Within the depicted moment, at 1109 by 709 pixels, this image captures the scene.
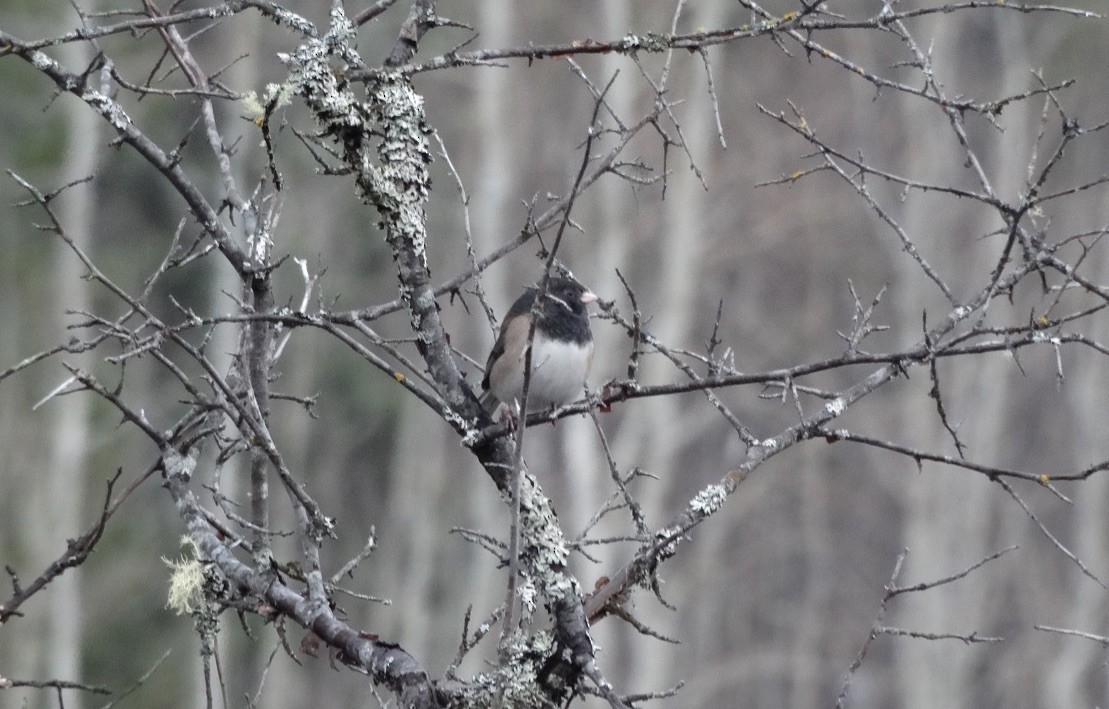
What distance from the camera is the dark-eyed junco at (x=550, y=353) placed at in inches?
166

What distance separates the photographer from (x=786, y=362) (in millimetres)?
13633

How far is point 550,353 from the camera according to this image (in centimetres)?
413

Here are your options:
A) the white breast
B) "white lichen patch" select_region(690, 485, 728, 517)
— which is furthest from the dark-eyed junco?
"white lichen patch" select_region(690, 485, 728, 517)

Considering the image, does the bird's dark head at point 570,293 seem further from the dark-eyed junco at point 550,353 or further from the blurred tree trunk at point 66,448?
the blurred tree trunk at point 66,448

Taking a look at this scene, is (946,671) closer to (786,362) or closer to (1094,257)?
(786,362)

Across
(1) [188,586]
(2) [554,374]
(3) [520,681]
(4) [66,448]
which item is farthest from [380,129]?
(4) [66,448]

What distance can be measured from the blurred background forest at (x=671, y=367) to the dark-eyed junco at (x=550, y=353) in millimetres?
5927

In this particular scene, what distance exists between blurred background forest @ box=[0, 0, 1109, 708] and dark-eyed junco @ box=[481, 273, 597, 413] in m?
5.93

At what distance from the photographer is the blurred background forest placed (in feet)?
38.4

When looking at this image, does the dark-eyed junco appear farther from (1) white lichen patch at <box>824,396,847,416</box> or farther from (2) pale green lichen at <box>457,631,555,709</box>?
(2) pale green lichen at <box>457,631,555,709</box>

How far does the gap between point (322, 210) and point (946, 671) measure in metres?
8.85

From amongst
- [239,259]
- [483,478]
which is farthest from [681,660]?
[239,259]

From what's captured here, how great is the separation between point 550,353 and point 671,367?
795 cm

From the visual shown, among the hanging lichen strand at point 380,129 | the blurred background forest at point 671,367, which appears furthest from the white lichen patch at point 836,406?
the blurred background forest at point 671,367
